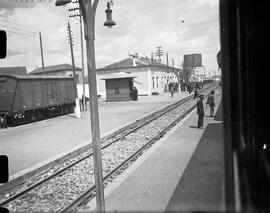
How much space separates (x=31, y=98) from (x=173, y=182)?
18.1 meters

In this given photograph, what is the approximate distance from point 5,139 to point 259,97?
14279 mm

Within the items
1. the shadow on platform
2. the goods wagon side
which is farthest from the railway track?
the goods wagon side

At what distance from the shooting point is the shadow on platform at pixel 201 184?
18.4 feet

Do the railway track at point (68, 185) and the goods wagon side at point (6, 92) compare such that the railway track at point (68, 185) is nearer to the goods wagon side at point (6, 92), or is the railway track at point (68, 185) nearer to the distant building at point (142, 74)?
the goods wagon side at point (6, 92)

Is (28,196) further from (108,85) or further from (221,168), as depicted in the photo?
(108,85)

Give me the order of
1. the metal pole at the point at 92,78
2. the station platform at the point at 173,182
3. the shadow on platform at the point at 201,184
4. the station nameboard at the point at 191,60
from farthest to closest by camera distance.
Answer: the station nameboard at the point at 191,60
the station platform at the point at 173,182
the shadow on platform at the point at 201,184
the metal pole at the point at 92,78

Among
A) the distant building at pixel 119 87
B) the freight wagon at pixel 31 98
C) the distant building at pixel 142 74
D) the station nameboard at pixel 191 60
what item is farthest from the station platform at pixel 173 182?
the station nameboard at pixel 191 60

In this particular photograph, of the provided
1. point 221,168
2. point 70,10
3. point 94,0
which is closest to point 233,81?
point 94,0

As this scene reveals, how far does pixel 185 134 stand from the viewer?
544 inches

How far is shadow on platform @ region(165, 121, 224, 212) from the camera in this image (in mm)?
5594

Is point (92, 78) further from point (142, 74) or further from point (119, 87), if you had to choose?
point (142, 74)

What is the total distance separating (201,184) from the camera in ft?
21.9

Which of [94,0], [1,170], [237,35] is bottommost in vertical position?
[1,170]

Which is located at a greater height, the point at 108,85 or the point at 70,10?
the point at 70,10
